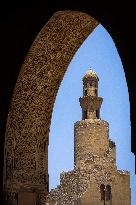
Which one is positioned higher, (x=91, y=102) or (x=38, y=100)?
(x=91, y=102)

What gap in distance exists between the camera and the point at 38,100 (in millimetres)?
5871

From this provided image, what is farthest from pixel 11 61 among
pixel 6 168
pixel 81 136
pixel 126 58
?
pixel 81 136

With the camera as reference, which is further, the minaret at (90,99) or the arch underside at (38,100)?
the minaret at (90,99)

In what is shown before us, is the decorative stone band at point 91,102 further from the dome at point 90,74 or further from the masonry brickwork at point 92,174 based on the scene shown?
the dome at point 90,74

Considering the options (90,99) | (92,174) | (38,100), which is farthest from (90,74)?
(38,100)

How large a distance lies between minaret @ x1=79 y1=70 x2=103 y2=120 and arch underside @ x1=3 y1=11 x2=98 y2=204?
112 feet

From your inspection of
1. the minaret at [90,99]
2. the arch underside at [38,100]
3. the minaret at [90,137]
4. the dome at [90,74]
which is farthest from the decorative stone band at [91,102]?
the arch underside at [38,100]

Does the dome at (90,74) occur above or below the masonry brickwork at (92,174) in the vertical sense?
above

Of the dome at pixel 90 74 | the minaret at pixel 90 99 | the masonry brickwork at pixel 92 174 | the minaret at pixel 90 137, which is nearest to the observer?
the masonry brickwork at pixel 92 174

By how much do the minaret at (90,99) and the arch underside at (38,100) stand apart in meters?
34.2

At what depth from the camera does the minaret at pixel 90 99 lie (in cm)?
4022

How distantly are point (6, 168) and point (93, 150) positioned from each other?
113 ft

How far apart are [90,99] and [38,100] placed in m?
A: 34.5

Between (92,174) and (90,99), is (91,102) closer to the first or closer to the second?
(90,99)
